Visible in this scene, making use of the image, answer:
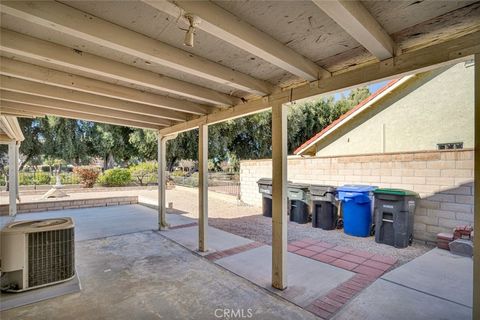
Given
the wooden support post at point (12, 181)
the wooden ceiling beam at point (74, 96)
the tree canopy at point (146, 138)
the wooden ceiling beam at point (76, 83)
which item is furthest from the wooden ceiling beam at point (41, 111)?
the tree canopy at point (146, 138)

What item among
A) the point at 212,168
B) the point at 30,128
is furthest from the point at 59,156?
the point at 212,168

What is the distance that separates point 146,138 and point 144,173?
2532 millimetres

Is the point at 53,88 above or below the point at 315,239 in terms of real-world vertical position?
above

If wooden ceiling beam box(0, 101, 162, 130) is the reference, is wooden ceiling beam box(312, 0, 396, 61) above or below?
above

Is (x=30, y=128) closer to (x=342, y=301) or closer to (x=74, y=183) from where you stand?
(x=74, y=183)

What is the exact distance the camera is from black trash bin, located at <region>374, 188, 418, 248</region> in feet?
15.0

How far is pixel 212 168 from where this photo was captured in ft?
71.6

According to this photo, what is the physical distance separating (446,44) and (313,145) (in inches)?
337

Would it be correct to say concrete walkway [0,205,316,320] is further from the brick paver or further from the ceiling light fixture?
the ceiling light fixture

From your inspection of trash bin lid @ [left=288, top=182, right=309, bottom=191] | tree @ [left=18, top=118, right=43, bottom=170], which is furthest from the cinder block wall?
tree @ [left=18, top=118, right=43, bottom=170]

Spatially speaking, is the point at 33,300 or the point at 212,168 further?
the point at 212,168

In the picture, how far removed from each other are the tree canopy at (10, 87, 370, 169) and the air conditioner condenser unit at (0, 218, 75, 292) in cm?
1181

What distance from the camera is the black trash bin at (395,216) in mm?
4582

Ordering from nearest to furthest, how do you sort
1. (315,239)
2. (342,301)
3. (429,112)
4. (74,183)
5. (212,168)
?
1. (342,301)
2. (315,239)
3. (429,112)
4. (74,183)
5. (212,168)
